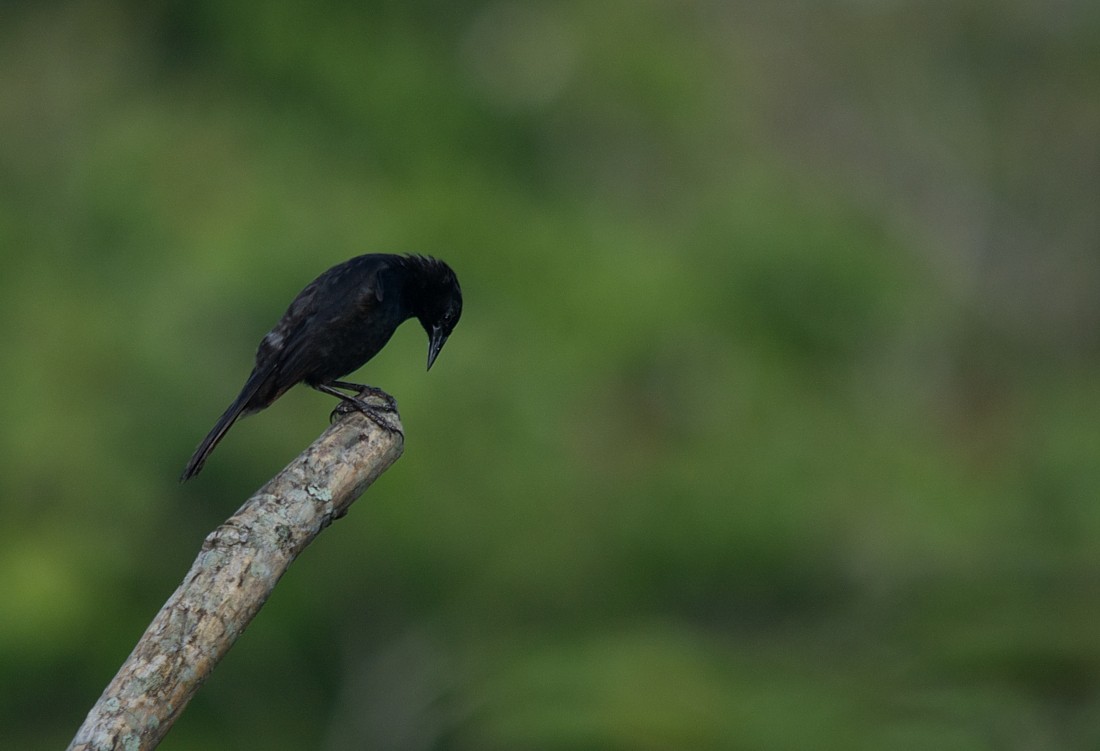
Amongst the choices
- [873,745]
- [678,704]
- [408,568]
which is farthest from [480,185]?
[873,745]

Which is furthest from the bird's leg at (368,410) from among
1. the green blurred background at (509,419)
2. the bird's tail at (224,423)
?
the green blurred background at (509,419)

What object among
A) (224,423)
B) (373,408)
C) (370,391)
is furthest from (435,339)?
(373,408)

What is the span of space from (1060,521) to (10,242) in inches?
480

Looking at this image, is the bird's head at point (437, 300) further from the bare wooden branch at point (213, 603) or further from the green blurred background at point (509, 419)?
the green blurred background at point (509, 419)

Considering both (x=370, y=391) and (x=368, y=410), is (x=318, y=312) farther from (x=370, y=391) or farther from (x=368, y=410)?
(x=368, y=410)

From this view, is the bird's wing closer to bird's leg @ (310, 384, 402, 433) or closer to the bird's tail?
the bird's tail

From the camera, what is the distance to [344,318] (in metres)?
5.12

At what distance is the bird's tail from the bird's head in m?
0.88

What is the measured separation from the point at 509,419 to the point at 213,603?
9.75m

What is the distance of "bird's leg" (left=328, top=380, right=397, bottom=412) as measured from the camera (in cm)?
446

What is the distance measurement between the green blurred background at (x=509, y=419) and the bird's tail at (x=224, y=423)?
20.7 ft

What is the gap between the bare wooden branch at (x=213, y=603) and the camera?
8.87 ft

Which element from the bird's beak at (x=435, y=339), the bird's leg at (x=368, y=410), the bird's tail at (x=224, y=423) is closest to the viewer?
the bird's leg at (x=368, y=410)

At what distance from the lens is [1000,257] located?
91.2 ft
